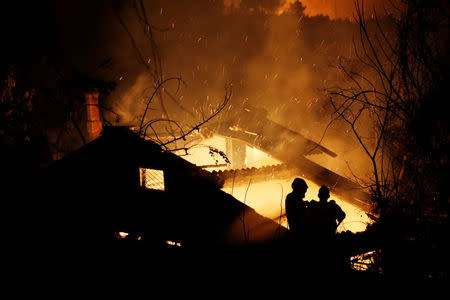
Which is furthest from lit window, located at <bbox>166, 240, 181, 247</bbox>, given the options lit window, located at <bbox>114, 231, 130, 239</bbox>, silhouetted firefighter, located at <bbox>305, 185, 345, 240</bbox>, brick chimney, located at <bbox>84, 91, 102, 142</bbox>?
brick chimney, located at <bbox>84, 91, 102, 142</bbox>

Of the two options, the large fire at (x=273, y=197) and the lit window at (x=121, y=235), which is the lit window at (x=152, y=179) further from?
the large fire at (x=273, y=197)

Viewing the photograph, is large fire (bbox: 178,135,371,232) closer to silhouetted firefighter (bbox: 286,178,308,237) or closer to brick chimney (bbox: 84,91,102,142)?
brick chimney (bbox: 84,91,102,142)

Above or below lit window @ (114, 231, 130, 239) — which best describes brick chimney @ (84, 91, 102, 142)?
above

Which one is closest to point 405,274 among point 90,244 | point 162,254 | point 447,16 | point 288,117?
point 447,16

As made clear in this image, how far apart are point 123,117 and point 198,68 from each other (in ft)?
31.0

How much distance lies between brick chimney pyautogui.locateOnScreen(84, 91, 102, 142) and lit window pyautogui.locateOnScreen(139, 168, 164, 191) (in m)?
4.05

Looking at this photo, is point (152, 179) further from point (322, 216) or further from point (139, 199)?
point (322, 216)

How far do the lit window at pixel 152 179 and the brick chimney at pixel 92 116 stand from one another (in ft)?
13.3

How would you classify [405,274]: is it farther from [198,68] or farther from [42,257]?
[198,68]

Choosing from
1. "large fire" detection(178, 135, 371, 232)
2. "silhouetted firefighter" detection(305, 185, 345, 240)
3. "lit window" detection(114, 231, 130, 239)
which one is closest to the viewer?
"silhouetted firefighter" detection(305, 185, 345, 240)

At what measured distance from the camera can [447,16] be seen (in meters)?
5.16

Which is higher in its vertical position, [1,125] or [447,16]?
[1,125]

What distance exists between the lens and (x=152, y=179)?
742 centimetres

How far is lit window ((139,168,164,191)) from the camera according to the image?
7332mm
